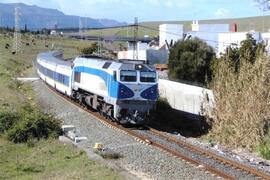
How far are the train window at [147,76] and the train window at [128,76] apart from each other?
1.26 feet

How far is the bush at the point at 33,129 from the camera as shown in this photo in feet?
73.3

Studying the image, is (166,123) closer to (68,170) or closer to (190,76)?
(68,170)

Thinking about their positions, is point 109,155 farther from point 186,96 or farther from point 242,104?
point 186,96

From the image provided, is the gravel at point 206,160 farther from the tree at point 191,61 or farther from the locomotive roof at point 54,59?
the tree at point 191,61

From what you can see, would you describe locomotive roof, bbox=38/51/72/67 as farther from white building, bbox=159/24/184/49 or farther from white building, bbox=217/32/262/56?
white building, bbox=159/24/184/49

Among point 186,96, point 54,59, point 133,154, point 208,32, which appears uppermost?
point 208,32

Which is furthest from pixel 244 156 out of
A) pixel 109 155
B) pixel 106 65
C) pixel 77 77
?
pixel 77 77

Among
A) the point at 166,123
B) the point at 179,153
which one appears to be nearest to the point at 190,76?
the point at 166,123

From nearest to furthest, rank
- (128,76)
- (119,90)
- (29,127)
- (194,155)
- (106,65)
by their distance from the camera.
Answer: (194,155) < (29,127) < (119,90) < (128,76) < (106,65)

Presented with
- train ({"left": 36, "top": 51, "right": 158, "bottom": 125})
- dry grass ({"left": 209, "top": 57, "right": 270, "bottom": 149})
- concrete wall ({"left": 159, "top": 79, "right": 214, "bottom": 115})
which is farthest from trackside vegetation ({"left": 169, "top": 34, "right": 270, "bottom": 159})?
train ({"left": 36, "top": 51, "right": 158, "bottom": 125})

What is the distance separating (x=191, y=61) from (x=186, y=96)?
27.4 m

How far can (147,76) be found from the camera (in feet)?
A: 91.2

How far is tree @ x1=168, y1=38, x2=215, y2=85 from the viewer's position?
59625mm

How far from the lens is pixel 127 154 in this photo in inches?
746
